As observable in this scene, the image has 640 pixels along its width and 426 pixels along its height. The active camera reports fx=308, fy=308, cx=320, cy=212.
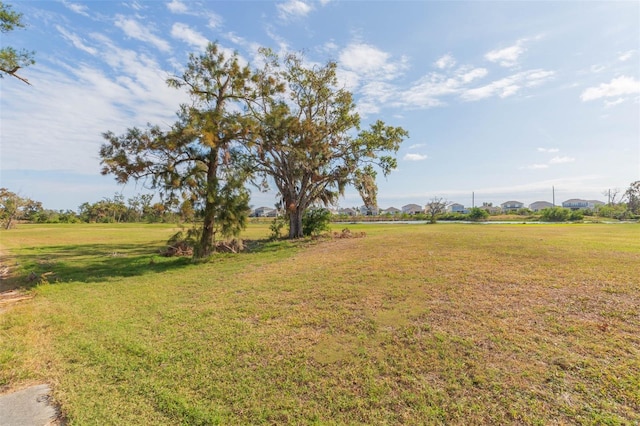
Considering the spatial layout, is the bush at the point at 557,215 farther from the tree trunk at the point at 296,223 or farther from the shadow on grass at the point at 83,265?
the shadow on grass at the point at 83,265

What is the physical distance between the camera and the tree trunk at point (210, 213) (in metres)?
12.6

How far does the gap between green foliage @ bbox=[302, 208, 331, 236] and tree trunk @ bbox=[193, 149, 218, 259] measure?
28.6 ft

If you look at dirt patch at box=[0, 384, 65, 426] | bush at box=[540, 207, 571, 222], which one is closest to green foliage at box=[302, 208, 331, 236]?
dirt patch at box=[0, 384, 65, 426]

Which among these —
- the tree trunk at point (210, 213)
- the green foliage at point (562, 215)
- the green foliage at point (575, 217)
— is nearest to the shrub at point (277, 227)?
the tree trunk at point (210, 213)

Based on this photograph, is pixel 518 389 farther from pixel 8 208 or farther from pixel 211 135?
pixel 8 208

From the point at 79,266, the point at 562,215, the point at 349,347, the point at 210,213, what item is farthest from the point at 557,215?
the point at 79,266

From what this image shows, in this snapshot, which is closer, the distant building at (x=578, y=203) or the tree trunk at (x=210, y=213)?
the tree trunk at (x=210, y=213)

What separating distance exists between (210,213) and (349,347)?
9.90 m

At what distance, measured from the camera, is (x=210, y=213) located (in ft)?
42.3

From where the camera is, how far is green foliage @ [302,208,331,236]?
21.4m

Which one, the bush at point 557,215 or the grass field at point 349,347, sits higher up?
the bush at point 557,215

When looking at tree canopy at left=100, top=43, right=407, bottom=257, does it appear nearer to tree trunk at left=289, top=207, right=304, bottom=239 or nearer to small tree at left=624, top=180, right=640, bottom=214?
tree trunk at left=289, top=207, right=304, bottom=239

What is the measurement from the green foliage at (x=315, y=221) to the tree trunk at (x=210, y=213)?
871cm

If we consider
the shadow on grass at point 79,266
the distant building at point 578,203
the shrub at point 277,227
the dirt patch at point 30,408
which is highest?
the distant building at point 578,203
